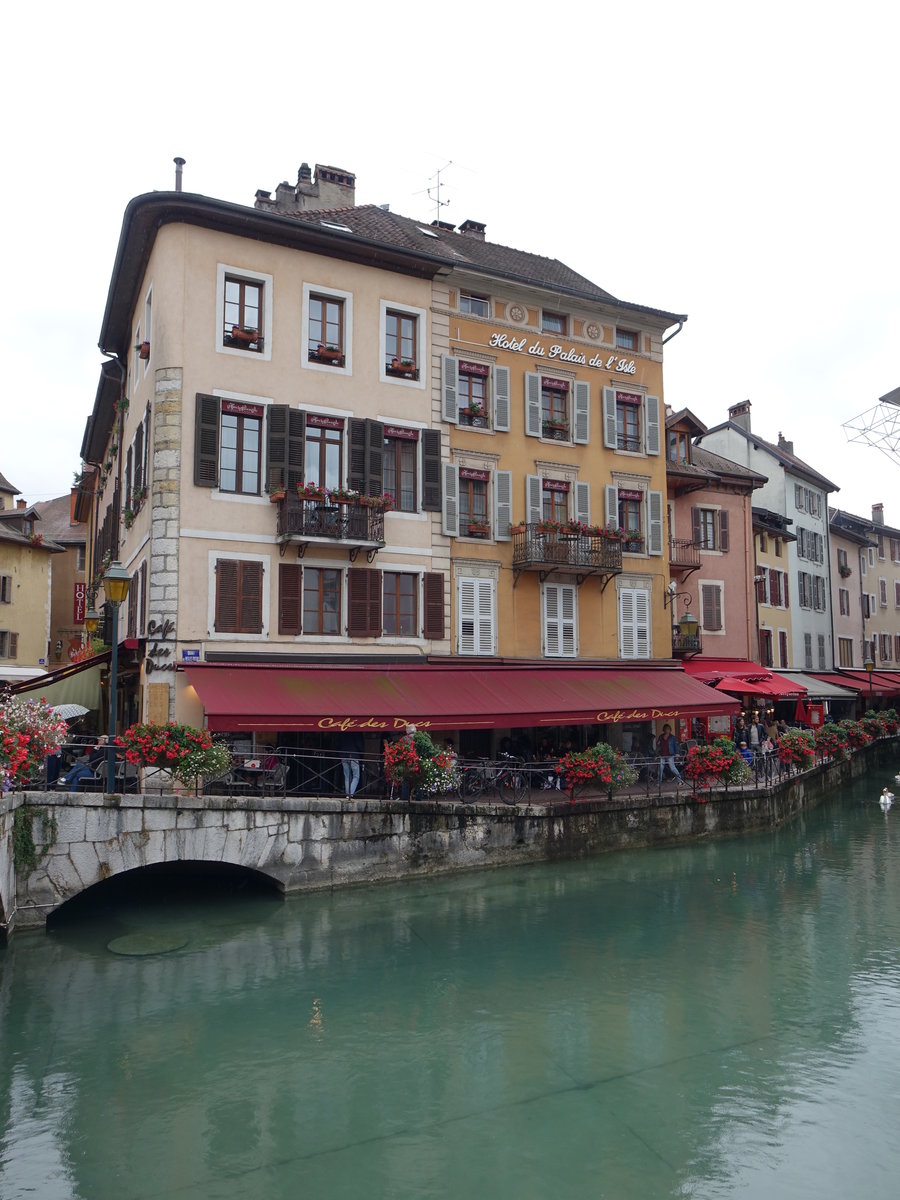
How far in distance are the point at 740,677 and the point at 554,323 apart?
1277cm

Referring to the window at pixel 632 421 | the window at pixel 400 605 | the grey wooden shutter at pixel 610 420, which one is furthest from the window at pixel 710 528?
the window at pixel 400 605

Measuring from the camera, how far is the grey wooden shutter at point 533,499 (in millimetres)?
23625

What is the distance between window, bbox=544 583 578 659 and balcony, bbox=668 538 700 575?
7.19 metres

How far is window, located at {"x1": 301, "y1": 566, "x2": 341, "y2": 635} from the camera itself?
65.8 feet

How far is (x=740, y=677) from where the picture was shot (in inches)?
1161

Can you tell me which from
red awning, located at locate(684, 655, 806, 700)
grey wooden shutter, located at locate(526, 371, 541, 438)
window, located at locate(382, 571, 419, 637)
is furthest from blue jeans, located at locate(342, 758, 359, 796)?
red awning, located at locate(684, 655, 806, 700)

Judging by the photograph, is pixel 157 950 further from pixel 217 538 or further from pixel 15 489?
pixel 15 489

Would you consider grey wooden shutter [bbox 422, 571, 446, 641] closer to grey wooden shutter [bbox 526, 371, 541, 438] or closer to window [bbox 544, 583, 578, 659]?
window [bbox 544, 583, 578, 659]

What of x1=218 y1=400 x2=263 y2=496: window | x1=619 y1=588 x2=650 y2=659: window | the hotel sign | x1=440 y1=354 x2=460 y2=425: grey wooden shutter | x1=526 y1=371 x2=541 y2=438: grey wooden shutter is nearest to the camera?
x1=218 y1=400 x2=263 y2=496: window

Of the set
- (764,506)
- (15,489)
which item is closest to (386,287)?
(764,506)

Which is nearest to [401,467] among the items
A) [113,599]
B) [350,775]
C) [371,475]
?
[371,475]

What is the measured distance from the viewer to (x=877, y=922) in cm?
1540

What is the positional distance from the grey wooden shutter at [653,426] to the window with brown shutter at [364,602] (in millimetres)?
9922

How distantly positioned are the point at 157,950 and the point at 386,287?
1531 cm
